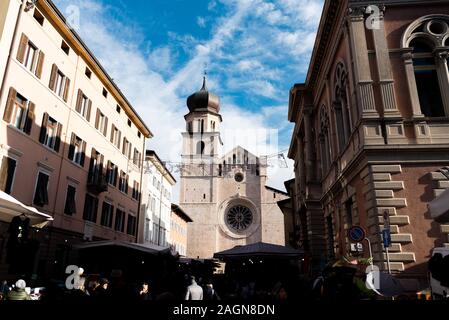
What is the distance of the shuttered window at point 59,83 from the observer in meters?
18.5

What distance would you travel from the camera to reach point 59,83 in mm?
19359

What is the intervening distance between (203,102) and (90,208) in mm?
46174

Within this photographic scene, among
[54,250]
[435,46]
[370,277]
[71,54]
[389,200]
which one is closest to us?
[370,277]

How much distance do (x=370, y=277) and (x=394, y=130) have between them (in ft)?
21.3

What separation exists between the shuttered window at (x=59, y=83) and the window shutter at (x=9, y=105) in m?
3.16

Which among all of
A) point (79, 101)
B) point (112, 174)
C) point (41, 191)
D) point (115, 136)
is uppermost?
point (115, 136)

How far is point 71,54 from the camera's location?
67.9 ft

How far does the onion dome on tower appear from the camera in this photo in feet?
218

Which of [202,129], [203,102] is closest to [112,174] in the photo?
[202,129]

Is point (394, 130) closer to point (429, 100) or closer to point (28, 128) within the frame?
point (429, 100)

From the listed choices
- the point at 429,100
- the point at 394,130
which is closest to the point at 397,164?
the point at 394,130

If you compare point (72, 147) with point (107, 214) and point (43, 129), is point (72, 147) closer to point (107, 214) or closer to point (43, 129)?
point (43, 129)

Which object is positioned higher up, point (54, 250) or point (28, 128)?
point (28, 128)

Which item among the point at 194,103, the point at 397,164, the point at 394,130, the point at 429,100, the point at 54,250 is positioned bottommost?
the point at 54,250
